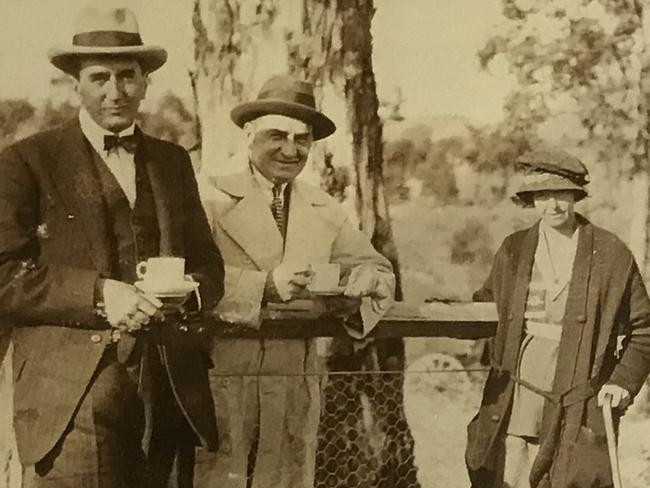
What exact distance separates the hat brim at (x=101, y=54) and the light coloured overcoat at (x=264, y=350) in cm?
25

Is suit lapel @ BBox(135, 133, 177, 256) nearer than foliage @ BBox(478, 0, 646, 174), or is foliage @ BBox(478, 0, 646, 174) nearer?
suit lapel @ BBox(135, 133, 177, 256)

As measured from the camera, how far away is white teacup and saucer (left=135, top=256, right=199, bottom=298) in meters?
1.91

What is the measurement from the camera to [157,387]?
194cm

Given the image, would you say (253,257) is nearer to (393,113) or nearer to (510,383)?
(393,113)

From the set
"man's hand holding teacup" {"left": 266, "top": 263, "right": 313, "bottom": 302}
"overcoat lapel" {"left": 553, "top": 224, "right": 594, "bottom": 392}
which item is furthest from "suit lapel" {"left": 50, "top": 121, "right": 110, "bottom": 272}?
"overcoat lapel" {"left": 553, "top": 224, "right": 594, "bottom": 392}

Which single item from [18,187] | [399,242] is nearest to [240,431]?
[399,242]

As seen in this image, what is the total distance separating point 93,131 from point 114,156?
0.19ft

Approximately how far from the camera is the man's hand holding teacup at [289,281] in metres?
2.03

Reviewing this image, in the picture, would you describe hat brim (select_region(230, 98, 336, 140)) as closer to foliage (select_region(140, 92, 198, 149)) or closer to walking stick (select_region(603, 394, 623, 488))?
foliage (select_region(140, 92, 198, 149))

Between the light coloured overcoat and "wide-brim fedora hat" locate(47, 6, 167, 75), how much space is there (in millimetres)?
281

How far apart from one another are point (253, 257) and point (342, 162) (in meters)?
0.26

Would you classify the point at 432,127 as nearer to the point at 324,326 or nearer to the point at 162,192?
the point at 324,326

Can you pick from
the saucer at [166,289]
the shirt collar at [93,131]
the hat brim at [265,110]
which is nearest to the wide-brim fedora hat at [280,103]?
the hat brim at [265,110]

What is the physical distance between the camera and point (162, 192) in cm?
197
